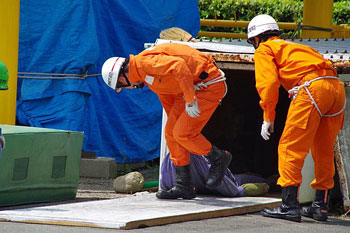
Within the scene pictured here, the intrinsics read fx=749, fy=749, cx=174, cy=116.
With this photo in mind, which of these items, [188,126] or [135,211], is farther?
[188,126]

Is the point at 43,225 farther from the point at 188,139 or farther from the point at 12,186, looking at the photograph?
the point at 188,139

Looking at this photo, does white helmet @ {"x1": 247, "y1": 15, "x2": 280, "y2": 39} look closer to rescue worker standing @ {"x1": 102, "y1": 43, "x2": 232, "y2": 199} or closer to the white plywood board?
rescue worker standing @ {"x1": 102, "y1": 43, "x2": 232, "y2": 199}

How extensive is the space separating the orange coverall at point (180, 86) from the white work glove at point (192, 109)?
5 cm

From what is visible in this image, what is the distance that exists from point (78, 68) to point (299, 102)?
421cm

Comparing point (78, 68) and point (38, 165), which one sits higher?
point (78, 68)

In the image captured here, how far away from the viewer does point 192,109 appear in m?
6.92

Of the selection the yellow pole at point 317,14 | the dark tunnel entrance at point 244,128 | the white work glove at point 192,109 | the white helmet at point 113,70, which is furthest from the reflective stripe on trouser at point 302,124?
the yellow pole at point 317,14

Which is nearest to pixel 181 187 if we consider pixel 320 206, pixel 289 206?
pixel 289 206

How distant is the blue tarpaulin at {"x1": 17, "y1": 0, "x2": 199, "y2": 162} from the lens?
9820mm

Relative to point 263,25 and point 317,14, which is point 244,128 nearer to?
point 263,25

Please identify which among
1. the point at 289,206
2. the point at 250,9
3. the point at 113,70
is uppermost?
the point at 250,9

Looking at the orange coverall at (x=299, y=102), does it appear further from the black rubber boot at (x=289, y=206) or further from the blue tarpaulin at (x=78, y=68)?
the blue tarpaulin at (x=78, y=68)

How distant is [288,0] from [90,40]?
9685 mm

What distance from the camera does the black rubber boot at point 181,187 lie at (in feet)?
24.2
